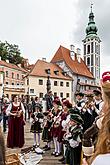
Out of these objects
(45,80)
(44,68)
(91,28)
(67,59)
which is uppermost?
(91,28)

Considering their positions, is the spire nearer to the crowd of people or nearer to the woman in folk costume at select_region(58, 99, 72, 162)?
the crowd of people

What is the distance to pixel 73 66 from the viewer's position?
51531mm

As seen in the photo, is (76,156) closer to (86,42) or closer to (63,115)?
(63,115)

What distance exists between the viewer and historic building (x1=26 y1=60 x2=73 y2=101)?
45.2 meters

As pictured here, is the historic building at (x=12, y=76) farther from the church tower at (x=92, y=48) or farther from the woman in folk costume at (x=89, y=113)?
the woman in folk costume at (x=89, y=113)

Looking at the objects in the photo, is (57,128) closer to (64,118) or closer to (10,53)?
(64,118)

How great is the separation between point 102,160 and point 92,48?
6667 cm

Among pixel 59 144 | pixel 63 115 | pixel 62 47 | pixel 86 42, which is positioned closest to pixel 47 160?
pixel 59 144

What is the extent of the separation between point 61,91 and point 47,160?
42745 mm

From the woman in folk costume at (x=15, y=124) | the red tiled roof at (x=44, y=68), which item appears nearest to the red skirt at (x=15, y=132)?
the woman in folk costume at (x=15, y=124)

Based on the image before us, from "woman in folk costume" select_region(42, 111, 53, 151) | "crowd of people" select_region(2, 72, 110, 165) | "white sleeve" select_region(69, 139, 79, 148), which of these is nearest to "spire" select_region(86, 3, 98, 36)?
"crowd of people" select_region(2, 72, 110, 165)

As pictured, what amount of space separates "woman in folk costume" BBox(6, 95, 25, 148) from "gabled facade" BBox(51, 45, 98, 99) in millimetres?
41308

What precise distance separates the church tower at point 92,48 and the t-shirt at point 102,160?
2430 inches

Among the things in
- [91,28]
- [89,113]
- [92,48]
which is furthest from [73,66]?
[89,113]
